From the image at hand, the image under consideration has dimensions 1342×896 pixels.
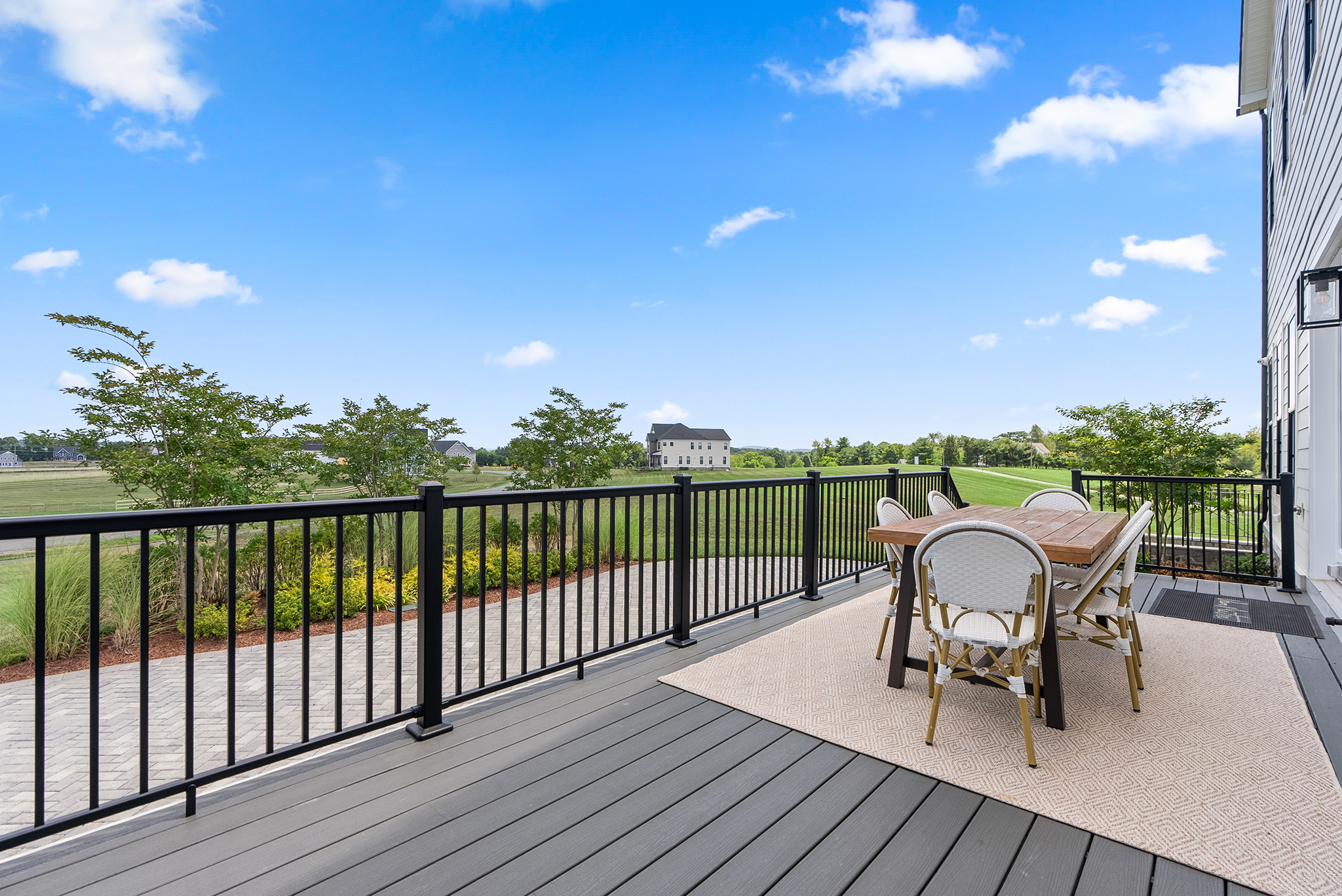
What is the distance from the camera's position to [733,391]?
1458 inches

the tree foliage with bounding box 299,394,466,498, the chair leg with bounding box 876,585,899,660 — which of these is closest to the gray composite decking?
the chair leg with bounding box 876,585,899,660

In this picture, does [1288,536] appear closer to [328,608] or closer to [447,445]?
[328,608]

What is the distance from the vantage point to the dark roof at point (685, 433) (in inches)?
1608

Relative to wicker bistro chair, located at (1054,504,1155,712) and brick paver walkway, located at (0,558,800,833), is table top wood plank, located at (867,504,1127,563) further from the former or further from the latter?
brick paver walkway, located at (0,558,800,833)

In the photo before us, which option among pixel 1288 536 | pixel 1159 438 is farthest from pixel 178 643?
pixel 1159 438

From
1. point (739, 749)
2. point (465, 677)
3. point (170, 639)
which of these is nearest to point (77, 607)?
point (170, 639)

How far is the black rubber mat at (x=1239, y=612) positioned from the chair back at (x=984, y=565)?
9.94 feet

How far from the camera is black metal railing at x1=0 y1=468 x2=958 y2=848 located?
1718 mm

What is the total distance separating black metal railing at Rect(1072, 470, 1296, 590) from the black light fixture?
214cm

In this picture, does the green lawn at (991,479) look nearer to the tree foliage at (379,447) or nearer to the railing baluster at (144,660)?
the tree foliage at (379,447)

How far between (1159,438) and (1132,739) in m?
9.14

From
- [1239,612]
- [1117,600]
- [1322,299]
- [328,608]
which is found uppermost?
[1322,299]

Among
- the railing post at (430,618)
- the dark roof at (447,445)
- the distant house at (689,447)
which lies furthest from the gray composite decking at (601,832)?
the distant house at (689,447)

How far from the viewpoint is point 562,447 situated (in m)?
10.2
